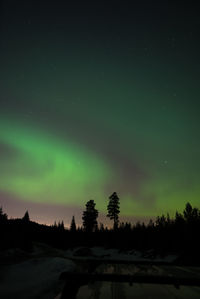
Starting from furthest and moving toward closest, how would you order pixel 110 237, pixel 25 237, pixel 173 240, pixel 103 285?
pixel 110 237 < pixel 25 237 < pixel 173 240 < pixel 103 285

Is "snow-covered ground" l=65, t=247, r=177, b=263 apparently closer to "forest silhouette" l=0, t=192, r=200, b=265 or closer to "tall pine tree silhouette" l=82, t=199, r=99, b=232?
"forest silhouette" l=0, t=192, r=200, b=265

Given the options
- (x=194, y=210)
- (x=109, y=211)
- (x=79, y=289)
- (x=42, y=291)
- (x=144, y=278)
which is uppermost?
(x=194, y=210)

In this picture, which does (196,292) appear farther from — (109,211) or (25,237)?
(109,211)

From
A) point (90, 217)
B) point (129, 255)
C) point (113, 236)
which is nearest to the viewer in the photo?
point (129, 255)

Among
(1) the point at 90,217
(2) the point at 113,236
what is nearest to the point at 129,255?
(2) the point at 113,236

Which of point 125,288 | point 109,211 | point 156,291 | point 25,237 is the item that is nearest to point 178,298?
point 156,291

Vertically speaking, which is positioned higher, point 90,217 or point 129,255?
point 90,217

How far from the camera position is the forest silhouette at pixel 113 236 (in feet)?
101

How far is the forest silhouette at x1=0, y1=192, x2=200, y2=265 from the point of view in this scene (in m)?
30.9

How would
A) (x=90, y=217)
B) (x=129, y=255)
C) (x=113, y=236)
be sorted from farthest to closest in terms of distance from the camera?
(x=90, y=217), (x=113, y=236), (x=129, y=255)

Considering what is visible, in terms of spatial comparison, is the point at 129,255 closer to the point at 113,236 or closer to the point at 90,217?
Result: the point at 113,236

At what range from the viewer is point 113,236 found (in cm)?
4569

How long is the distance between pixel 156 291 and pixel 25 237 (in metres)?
39.4

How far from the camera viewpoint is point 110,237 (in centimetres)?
4584
